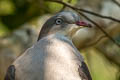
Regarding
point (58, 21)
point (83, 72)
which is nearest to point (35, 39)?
point (58, 21)

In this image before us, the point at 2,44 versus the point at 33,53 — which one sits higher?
the point at 33,53

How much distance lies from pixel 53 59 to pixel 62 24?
47cm

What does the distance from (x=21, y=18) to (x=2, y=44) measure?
85cm

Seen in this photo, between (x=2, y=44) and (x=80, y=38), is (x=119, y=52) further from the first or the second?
(x=2, y=44)

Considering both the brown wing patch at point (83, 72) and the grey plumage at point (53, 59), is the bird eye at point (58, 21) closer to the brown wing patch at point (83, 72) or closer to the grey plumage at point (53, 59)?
the grey plumage at point (53, 59)

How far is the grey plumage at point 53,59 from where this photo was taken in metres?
3.69

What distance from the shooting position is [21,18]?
6.79m

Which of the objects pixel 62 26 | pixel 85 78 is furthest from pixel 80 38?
pixel 85 78

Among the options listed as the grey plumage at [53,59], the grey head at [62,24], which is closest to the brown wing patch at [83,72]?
the grey plumage at [53,59]

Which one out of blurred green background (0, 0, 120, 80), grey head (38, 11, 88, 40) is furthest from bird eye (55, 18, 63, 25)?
blurred green background (0, 0, 120, 80)

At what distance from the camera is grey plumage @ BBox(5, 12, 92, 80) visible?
12.1ft

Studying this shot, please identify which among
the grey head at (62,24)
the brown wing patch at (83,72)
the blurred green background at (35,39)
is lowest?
the blurred green background at (35,39)

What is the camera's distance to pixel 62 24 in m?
4.19

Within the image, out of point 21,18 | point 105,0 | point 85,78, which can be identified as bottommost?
point 21,18
